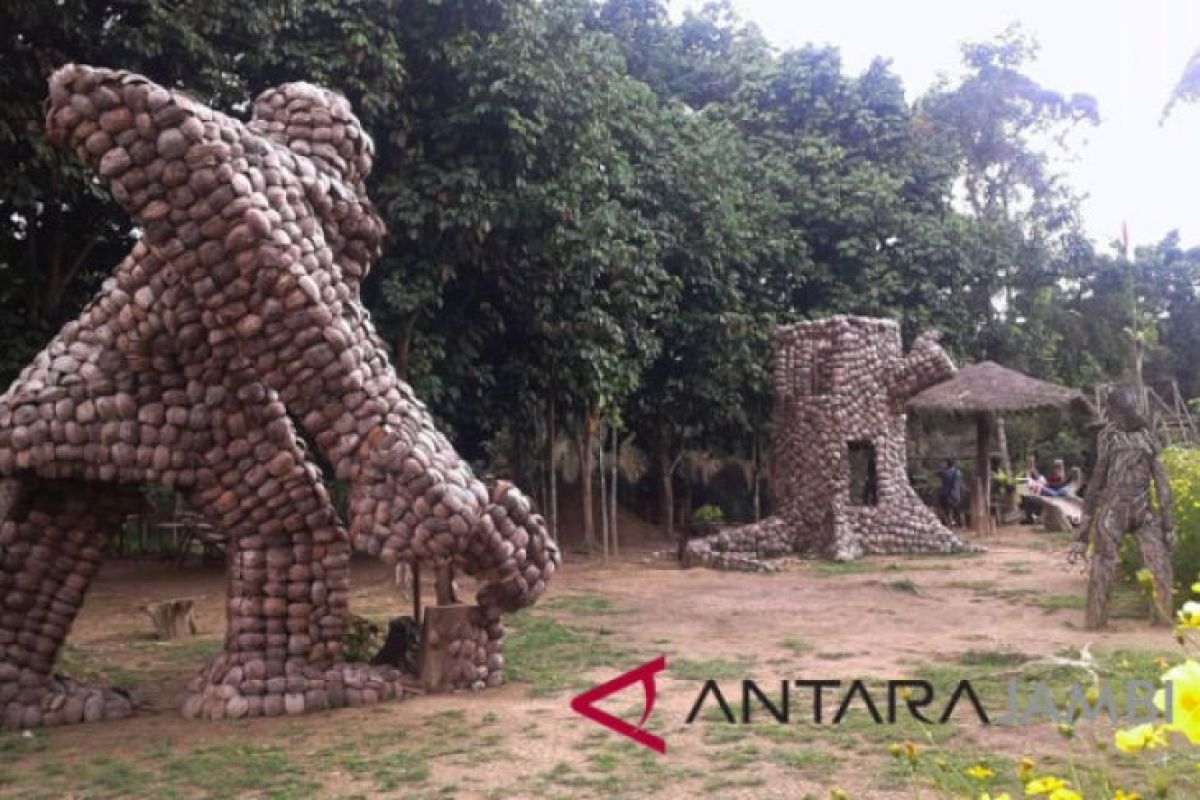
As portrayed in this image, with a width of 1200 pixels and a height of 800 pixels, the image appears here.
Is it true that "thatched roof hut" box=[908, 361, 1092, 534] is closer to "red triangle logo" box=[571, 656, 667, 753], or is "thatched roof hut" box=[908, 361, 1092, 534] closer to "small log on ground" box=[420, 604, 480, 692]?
"red triangle logo" box=[571, 656, 667, 753]

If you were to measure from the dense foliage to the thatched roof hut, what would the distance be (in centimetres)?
167

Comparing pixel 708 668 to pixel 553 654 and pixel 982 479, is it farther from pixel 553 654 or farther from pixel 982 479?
pixel 982 479

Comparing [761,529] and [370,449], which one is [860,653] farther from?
[761,529]

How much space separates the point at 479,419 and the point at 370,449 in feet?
36.5

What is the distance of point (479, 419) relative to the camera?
Result: 18.6 metres

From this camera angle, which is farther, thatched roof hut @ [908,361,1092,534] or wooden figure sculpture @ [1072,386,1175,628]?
thatched roof hut @ [908,361,1092,534]

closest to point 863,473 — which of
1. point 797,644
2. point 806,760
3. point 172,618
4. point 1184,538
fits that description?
point 1184,538

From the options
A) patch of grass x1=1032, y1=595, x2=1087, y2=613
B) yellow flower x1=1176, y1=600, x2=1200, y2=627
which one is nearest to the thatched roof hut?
patch of grass x1=1032, y1=595, x2=1087, y2=613

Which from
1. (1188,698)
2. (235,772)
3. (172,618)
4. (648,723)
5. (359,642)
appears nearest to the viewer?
(1188,698)

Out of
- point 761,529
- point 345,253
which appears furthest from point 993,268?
point 345,253

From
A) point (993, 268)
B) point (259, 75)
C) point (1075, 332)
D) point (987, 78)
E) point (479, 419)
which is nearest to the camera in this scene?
point (259, 75)

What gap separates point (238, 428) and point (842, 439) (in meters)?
12.7

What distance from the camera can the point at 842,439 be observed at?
62.3ft

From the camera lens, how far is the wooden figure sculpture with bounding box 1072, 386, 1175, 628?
33.3 feet
